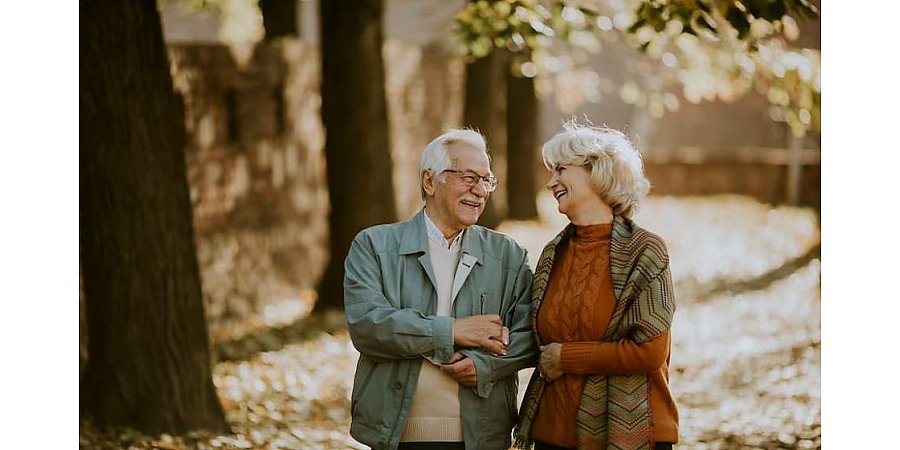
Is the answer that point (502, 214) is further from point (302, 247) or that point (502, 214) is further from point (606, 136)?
point (606, 136)

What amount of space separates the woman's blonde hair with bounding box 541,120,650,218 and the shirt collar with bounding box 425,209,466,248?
35 cm

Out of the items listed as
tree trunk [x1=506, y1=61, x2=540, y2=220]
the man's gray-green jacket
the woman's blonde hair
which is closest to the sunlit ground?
the woman's blonde hair

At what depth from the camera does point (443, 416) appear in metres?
3.10

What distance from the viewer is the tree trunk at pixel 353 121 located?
8.36 m

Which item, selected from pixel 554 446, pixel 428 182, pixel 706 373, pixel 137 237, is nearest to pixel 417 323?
pixel 428 182

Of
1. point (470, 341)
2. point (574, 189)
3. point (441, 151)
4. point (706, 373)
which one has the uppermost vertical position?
point (441, 151)

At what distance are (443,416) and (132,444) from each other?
9.16 feet

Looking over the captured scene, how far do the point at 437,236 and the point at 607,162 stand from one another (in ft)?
1.70

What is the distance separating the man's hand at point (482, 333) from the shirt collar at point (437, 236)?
22 centimetres

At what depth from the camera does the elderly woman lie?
2.97 metres

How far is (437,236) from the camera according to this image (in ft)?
10.4

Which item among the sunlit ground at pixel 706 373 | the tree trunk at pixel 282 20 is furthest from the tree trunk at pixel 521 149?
the tree trunk at pixel 282 20

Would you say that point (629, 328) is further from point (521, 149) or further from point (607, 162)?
point (521, 149)

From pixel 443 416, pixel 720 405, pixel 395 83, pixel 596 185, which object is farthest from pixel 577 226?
pixel 395 83
